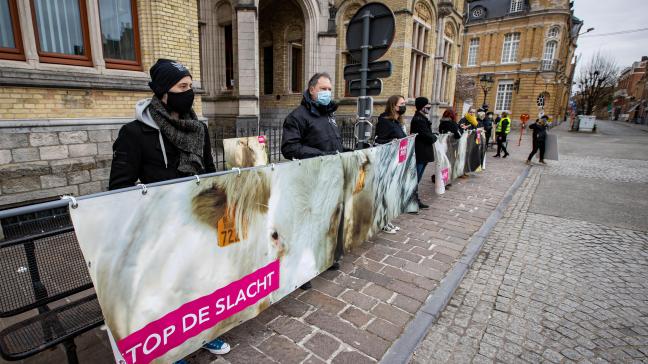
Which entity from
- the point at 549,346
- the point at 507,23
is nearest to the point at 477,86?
the point at 507,23

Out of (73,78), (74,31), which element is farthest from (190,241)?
(74,31)

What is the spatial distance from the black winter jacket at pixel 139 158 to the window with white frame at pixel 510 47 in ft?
158

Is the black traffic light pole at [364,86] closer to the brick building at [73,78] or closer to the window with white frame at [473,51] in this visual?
the brick building at [73,78]

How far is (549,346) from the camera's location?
2.75 metres

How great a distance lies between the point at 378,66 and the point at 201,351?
4.66 meters

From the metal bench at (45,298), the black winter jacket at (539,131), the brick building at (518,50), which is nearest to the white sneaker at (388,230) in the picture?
the metal bench at (45,298)

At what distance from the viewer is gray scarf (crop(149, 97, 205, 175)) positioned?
2.27 meters

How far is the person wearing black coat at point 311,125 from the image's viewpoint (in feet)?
11.7

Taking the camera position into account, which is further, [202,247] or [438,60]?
[438,60]

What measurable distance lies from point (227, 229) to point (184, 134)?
77cm

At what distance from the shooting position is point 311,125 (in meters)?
3.62

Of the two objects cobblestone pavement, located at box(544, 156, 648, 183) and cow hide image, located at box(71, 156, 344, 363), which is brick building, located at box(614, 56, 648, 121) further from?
cow hide image, located at box(71, 156, 344, 363)

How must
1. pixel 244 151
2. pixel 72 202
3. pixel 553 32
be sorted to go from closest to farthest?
pixel 72 202 → pixel 244 151 → pixel 553 32

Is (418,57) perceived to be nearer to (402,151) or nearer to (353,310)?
(402,151)
